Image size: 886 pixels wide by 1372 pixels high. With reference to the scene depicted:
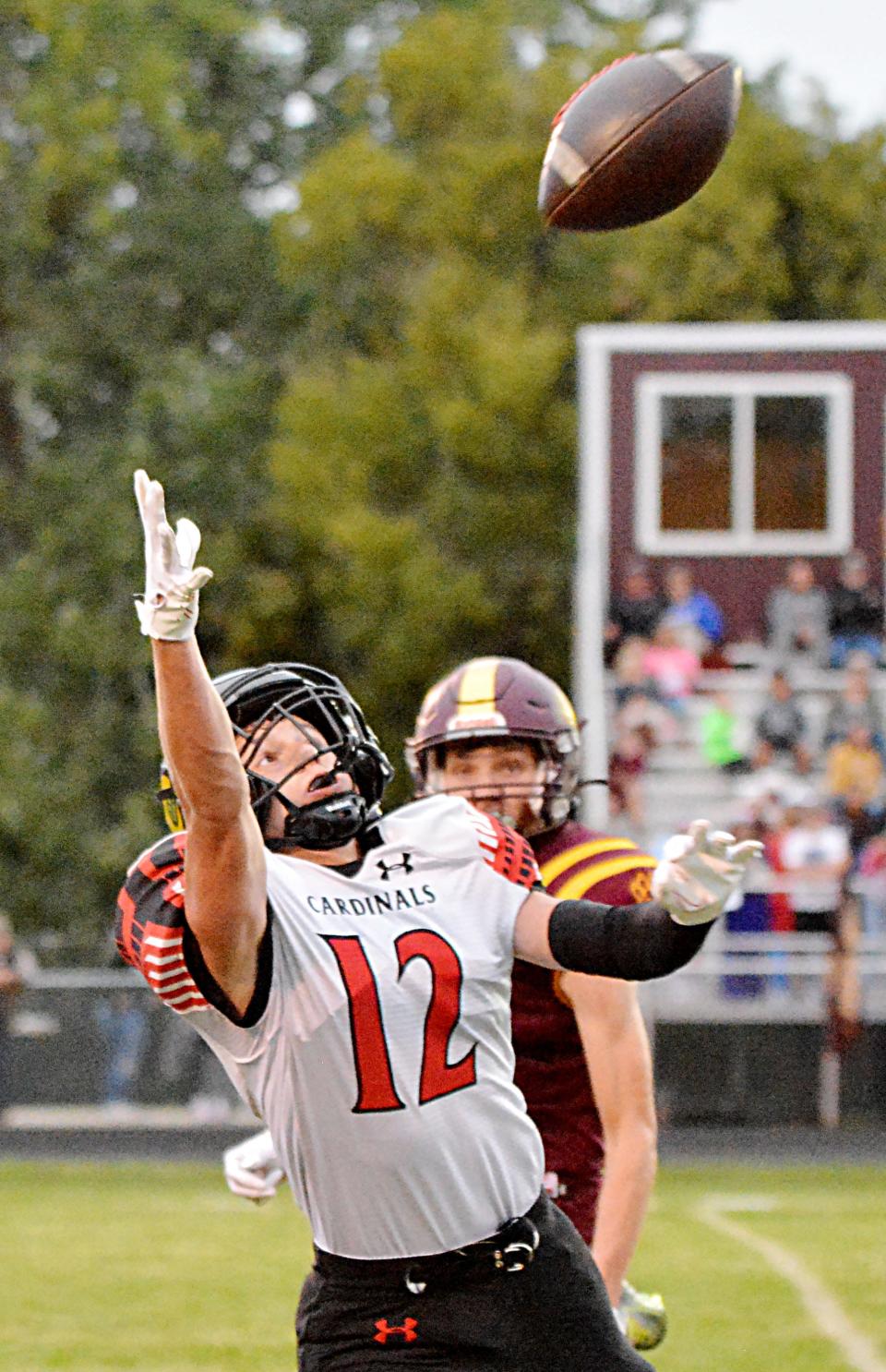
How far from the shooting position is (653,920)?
2.92 m

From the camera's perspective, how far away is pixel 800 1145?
44.1 ft

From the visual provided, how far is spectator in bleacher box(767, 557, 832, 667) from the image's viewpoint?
1631 centimetres

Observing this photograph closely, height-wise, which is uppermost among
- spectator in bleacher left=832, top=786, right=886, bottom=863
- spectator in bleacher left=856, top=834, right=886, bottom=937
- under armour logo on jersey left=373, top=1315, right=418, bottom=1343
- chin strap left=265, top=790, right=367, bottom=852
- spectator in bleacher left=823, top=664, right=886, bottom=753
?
chin strap left=265, top=790, right=367, bottom=852

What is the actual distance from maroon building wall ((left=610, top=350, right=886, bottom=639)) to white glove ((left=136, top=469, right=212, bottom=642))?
14.9 metres

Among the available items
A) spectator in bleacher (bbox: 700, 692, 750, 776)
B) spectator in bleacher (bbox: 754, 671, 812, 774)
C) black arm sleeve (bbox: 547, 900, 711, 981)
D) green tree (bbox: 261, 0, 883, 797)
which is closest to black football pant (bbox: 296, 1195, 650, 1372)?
black arm sleeve (bbox: 547, 900, 711, 981)

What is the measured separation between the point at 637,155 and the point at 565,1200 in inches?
73.5

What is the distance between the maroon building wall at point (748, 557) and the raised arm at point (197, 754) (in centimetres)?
1473

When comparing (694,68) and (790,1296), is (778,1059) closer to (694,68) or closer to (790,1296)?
(790,1296)

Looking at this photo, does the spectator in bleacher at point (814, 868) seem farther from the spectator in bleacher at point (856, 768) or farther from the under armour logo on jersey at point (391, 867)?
the under armour logo on jersey at point (391, 867)

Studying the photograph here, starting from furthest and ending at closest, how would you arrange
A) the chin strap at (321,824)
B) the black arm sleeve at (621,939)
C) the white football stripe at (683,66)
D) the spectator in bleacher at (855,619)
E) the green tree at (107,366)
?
the green tree at (107,366) → the spectator in bleacher at (855,619) → the white football stripe at (683,66) → the chin strap at (321,824) → the black arm sleeve at (621,939)

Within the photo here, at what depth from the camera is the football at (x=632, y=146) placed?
14.5ft

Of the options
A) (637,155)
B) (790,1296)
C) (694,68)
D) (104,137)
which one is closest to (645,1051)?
(637,155)

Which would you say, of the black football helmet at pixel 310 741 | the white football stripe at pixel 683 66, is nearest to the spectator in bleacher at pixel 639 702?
the white football stripe at pixel 683 66

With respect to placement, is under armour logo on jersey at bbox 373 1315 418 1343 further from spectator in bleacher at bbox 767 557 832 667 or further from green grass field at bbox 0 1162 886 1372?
spectator in bleacher at bbox 767 557 832 667
